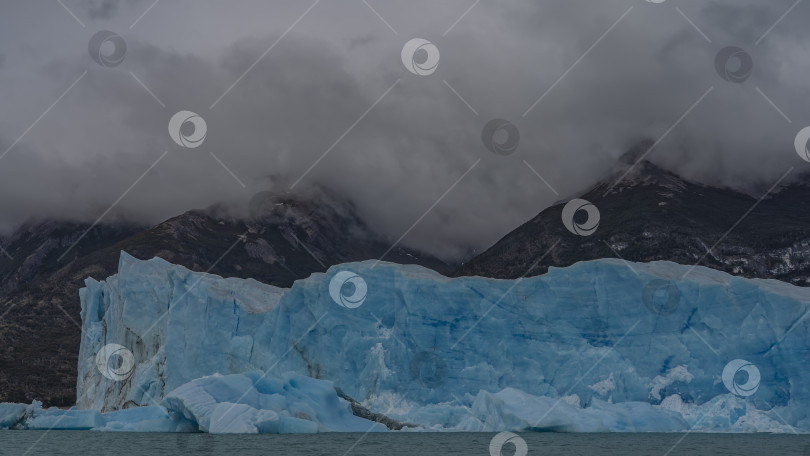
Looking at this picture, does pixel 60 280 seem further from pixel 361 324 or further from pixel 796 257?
pixel 796 257

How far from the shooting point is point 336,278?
3678cm

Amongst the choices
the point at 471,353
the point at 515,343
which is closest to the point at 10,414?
the point at 471,353

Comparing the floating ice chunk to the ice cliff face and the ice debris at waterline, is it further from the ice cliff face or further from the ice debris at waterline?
the ice debris at waterline

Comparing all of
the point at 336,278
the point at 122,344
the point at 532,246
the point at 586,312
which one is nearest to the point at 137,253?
the point at 532,246

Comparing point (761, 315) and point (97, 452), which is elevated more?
point (761, 315)

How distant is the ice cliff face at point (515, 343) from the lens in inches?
1240

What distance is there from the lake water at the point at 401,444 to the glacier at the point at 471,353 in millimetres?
742

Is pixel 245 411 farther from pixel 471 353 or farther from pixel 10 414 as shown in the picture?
pixel 10 414

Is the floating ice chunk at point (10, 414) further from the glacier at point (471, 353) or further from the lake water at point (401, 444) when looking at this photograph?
the lake water at point (401, 444)

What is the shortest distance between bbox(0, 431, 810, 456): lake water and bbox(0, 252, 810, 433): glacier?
742 mm

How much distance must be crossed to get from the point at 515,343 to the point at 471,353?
2.05 meters

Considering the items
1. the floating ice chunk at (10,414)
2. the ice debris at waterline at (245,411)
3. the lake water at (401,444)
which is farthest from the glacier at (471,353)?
the floating ice chunk at (10,414)

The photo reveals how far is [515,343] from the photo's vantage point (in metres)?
35.4

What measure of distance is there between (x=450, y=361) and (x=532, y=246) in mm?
52823
